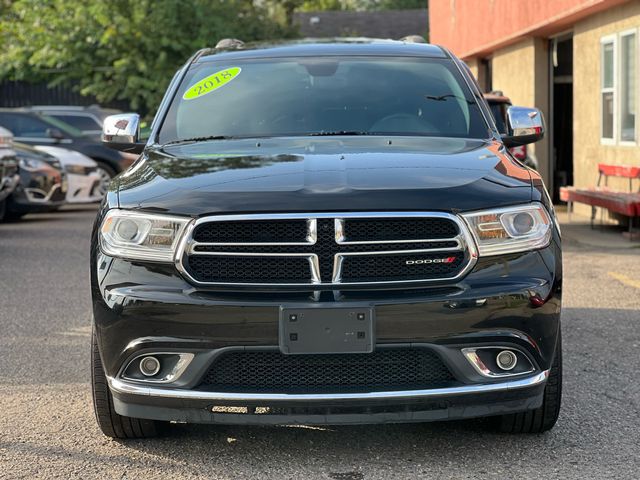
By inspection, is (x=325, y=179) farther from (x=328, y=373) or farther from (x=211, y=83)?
(x=211, y=83)

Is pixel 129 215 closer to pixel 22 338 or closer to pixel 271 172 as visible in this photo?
pixel 271 172

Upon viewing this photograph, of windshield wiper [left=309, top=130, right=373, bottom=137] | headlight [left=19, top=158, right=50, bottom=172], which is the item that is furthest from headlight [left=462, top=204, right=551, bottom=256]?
headlight [left=19, top=158, right=50, bottom=172]

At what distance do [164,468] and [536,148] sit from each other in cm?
1554

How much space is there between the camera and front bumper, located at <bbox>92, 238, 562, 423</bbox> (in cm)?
409

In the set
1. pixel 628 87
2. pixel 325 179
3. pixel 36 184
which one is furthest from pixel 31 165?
pixel 325 179

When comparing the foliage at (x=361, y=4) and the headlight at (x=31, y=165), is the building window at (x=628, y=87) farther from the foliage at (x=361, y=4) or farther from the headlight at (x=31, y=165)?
the foliage at (x=361, y=4)

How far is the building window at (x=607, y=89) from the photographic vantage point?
598 inches

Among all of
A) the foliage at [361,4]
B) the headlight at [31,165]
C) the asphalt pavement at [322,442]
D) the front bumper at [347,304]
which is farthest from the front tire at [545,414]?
the foliage at [361,4]

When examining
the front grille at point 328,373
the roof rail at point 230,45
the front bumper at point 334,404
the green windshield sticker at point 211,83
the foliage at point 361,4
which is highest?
the foliage at point 361,4

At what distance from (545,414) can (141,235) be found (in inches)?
71.4

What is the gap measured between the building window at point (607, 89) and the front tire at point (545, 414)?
1104 centimetres

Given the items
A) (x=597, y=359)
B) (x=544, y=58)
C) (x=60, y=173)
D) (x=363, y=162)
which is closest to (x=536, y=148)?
(x=544, y=58)

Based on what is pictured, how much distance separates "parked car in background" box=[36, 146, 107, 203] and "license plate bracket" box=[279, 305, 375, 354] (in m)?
Result: 13.9

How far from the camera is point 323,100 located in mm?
5715
